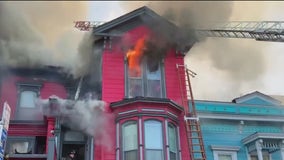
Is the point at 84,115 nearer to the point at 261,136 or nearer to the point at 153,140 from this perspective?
the point at 153,140

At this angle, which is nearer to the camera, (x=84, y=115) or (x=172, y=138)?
(x=84, y=115)

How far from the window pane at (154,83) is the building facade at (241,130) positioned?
1774mm

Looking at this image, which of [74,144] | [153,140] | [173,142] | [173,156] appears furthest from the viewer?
[74,144]

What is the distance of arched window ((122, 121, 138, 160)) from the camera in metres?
13.1

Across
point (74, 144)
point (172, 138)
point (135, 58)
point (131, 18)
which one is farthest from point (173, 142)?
point (131, 18)

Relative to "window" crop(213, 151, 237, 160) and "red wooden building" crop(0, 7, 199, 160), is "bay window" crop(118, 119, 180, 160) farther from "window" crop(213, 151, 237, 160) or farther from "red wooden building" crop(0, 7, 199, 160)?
"window" crop(213, 151, 237, 160)

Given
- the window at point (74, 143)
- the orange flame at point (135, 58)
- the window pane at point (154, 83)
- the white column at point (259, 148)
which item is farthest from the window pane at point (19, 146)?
the white column at point (259, 148)

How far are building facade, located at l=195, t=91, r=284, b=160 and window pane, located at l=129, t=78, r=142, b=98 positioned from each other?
2512 mm

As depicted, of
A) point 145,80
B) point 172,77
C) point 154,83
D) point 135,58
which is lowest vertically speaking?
point 154,83

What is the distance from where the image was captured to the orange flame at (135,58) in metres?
15.3

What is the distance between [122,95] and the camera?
1455 cm

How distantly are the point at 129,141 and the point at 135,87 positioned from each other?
2484 millimetres

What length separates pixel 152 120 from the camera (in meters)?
13.6

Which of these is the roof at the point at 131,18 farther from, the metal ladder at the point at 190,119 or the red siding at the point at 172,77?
the metal ladder at the point at 190,119
